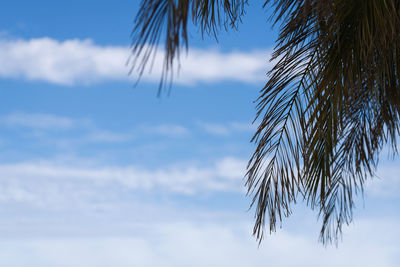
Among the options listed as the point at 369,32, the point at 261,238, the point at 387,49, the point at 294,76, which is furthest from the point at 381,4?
the point at 261,238

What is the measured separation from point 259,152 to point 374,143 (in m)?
1.44

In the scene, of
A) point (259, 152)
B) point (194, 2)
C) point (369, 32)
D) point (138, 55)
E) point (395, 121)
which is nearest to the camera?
point (138, 55)

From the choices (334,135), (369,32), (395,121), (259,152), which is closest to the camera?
(369,32)

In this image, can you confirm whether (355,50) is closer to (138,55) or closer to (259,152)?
(259,152)

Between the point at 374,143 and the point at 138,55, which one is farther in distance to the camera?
the point at 374,143

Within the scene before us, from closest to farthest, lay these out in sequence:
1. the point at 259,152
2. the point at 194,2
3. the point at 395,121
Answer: the point at 194,2 → the point at 259,152 → the point at 395,121

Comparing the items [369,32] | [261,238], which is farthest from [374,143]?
[369,32]

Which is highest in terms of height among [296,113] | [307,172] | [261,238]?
[296,113]

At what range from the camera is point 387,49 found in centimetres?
443

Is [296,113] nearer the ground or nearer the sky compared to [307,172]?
nearer the sky

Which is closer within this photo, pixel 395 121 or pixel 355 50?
pixel 355 50

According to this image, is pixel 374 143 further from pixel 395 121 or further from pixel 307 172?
pixel 307 172

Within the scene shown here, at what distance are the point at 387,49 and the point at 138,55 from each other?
2.81 m

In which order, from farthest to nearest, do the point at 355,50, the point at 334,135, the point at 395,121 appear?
the point at 395,121, the point at 334,135, the point at 355,50
